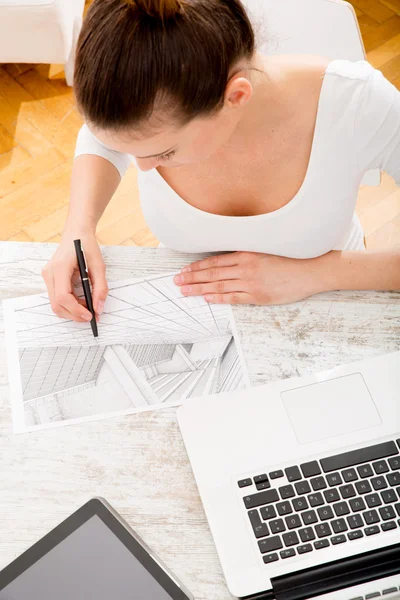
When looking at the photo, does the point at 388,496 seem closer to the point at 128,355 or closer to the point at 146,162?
the point at 128,355

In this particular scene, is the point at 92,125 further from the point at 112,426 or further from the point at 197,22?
the point at 112,426

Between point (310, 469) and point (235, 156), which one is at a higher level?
point (235, 156)

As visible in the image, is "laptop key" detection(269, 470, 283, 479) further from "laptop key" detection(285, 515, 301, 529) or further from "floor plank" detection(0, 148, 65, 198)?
"floor plank" detection(0, 148, 65, 198)

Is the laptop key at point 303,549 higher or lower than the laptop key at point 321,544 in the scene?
lower

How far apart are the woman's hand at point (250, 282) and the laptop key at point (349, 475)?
252mm

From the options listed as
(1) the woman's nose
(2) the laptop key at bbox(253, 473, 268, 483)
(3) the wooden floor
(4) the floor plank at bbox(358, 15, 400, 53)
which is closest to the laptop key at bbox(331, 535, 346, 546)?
(2) the laptop key at bbox(253, 473, 268, 483)

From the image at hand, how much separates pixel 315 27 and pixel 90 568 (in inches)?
36.2

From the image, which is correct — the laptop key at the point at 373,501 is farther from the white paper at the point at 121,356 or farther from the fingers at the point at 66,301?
the fingers at the point at 66,301

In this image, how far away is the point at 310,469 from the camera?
0.79 meters

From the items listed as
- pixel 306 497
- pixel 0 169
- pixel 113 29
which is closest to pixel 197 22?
pixel 113 29

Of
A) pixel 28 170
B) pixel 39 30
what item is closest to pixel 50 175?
pixel 28 170

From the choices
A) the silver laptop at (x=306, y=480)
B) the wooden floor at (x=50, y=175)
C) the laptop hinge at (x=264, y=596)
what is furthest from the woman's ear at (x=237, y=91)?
the wooden floor at (x=50, y=175)

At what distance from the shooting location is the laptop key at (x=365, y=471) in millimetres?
785

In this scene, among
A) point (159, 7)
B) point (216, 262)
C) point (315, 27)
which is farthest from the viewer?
point (315, 27)
